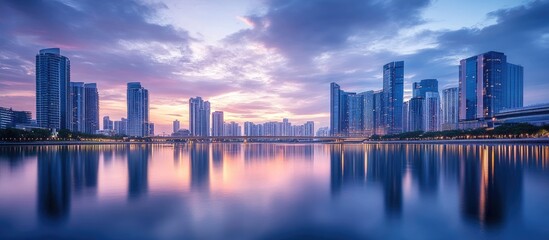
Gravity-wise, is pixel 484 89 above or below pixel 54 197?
above

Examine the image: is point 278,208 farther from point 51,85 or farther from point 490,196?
point 51,85

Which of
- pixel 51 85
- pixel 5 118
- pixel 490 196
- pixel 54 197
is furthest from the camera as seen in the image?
pixel 5 118

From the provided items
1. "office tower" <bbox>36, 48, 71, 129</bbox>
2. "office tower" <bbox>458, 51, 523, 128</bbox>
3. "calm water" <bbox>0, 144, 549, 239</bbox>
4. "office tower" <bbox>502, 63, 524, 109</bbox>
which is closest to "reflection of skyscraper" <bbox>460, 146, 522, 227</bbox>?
"calm water" <bbox>0, 144, 549, 239</bbox>

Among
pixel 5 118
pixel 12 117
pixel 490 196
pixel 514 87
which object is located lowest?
pixel 490 196

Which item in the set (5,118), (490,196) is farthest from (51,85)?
(490,196)

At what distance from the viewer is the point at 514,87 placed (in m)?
174

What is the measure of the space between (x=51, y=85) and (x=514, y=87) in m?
242

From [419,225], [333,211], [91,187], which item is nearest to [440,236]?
[419,225]

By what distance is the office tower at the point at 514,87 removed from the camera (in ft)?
526

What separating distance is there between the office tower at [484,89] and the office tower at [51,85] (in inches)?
7771

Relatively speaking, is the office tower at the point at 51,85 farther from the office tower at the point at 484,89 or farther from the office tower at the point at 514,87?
the office tower at the point at 514,87

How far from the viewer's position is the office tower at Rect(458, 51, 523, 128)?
150m

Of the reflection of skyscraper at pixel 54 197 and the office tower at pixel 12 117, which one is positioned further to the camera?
the office tower at pixel 12 117

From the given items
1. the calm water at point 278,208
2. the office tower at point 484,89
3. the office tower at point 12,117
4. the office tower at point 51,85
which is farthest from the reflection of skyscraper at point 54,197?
the office tower at point 12,117
